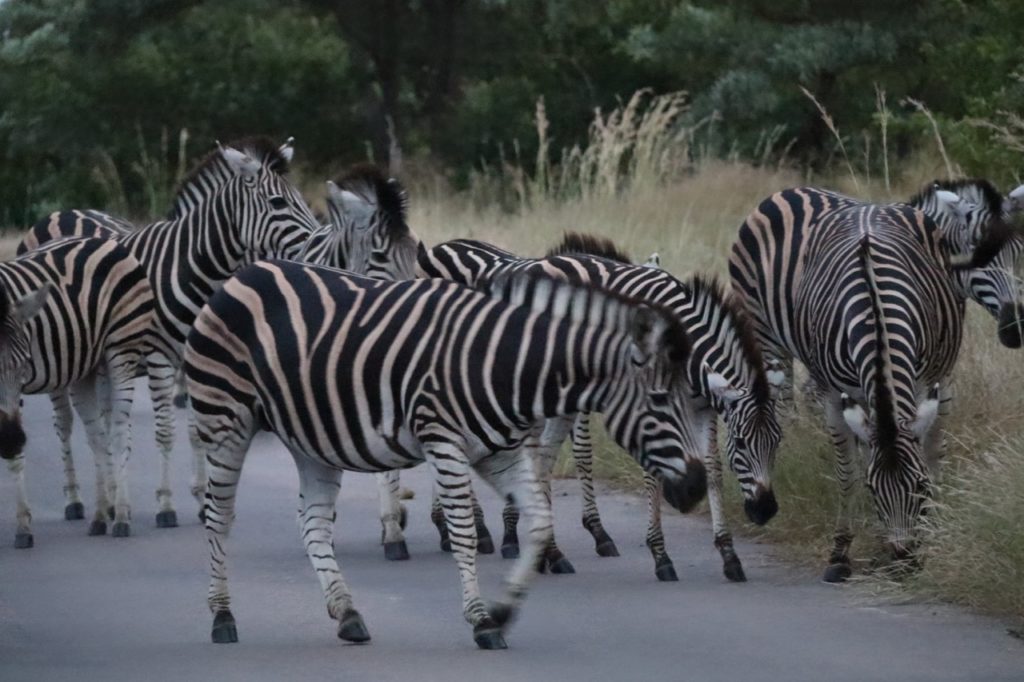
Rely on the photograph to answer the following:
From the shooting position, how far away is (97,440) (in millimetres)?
11672

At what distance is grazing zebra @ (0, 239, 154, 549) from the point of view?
436 inches

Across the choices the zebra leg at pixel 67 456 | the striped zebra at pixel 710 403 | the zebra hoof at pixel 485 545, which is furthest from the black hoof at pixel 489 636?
the zebra leg at pixel 67 456

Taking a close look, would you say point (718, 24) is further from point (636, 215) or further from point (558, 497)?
point (558, 497)

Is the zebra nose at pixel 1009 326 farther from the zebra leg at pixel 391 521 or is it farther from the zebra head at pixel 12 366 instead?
the zebra head at pixel 12 366

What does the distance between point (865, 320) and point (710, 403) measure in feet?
3.00

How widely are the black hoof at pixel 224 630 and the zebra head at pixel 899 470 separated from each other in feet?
10.4

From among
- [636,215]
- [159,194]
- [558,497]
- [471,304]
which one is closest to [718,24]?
[636,215]

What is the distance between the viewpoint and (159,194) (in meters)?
33.0

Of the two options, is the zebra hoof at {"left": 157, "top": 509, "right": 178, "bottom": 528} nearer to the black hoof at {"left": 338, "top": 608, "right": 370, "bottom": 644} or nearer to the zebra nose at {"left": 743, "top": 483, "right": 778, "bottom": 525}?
the black hoof at {"left": 338, "top": 608, "right": 370, "bottom": 644}

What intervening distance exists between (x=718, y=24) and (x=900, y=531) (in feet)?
62.7

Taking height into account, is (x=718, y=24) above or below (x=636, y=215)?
above

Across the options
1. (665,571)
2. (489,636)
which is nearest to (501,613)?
(489,636)

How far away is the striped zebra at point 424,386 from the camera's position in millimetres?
7930

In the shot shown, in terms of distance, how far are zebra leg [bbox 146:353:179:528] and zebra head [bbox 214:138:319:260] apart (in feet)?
3.56
